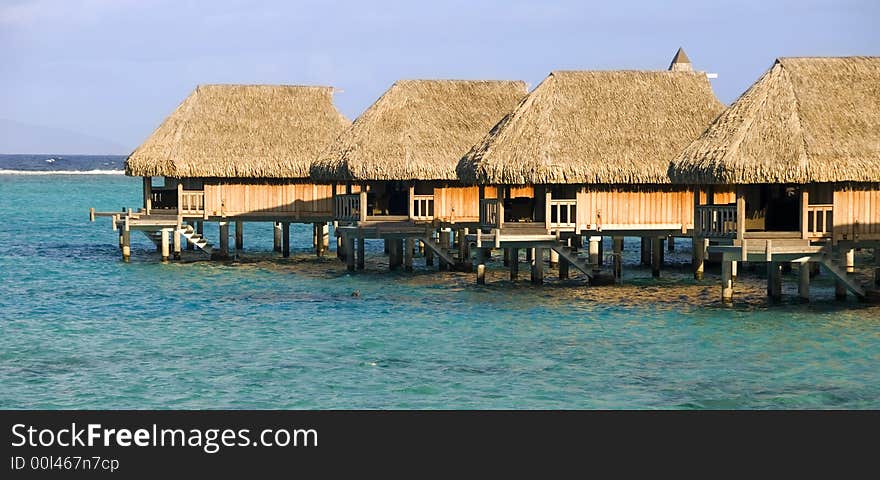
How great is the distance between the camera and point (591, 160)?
35375mm

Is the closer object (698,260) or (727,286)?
(727,286)

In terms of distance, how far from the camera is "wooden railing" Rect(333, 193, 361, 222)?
135ft

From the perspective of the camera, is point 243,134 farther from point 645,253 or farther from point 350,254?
point 645,253

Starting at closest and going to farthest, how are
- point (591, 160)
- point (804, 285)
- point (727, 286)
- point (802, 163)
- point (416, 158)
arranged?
1. point (802, 163)
2. point (727, 286)
3. point (804, 285)
4. point (591, 160)
5. point (416, 158)

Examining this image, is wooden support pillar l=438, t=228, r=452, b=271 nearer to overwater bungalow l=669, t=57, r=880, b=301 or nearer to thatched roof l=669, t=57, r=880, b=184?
thatched roof l=669, t=57, r=880, b=184

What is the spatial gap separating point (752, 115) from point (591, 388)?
429 inches

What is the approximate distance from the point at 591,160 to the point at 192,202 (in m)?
15.1

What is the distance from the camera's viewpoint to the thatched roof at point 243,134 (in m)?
44.3

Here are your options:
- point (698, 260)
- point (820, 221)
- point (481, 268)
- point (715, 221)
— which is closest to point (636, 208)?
point (698, 260)

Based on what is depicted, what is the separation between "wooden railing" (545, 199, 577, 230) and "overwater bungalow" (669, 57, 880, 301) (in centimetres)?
362


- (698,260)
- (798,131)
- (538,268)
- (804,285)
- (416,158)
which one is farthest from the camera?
(416,158)

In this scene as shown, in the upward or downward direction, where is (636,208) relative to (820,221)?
upward

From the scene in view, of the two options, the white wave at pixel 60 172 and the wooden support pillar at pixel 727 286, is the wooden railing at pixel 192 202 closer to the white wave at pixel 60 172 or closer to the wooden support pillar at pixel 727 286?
the wooden support pillar at pixel 727 286

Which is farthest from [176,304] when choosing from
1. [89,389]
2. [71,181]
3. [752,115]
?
[71,181]
